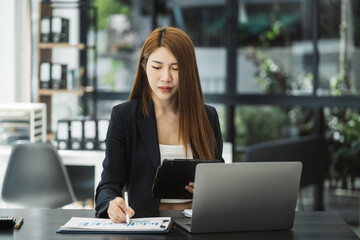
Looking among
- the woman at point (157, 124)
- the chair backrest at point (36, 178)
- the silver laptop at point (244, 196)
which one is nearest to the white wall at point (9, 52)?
the chair backrest at point (36, 178)

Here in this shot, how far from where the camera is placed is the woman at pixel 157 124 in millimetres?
2105

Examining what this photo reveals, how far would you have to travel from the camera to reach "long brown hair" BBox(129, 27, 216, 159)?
211 cm

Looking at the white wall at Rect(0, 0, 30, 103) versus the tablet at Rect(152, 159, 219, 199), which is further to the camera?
the white wall at Rect(0, 0, 30, 103)

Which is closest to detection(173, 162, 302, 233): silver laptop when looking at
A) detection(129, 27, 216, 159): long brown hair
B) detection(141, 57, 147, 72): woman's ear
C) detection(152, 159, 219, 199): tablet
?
detection(152, 159, 219, 199): tablet

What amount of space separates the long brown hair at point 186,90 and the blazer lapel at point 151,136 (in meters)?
0.04

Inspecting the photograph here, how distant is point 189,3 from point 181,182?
347 centimetres

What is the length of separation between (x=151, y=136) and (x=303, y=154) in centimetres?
268

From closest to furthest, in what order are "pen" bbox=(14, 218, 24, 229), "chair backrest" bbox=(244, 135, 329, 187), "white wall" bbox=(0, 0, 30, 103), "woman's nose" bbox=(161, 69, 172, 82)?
"pen" bbox=(14, 218, 24, 229) → "woman's nose" bbox=(161, 69, 172, 82) → "chair backrest" bbox=(244, 135, 329, 187) → "white wall" bbox=(0, 0, 30, 103)

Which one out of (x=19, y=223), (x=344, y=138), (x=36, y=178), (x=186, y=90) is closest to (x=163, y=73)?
(x=186, y=90)

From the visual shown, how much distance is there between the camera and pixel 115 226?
5.99 ft

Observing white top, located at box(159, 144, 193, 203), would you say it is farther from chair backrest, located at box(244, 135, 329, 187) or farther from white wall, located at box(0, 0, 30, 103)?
white wall, located at box(0, 0, 30, 103)

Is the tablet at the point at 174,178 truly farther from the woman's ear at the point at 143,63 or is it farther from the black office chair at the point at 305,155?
the black office chair at the point at 305,155

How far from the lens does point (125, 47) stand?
520 centimetres

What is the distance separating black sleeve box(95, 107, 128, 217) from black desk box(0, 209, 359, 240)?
104mm
